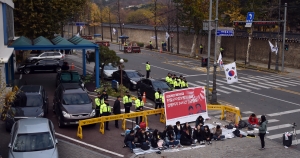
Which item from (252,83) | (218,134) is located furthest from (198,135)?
(252,83)

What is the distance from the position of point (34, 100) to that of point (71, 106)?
6.29 feet

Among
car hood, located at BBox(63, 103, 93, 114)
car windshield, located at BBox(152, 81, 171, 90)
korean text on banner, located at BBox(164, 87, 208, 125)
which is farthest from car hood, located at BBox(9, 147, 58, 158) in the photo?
car windshield, located at BBox(152, 81, 171, 90)

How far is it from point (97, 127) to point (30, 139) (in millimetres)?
5215

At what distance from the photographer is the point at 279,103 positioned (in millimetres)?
25438

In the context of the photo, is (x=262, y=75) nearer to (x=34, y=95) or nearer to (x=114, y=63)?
(x=114, y=63)

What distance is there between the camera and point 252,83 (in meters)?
32.9

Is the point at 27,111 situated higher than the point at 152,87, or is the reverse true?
the point at 152,87

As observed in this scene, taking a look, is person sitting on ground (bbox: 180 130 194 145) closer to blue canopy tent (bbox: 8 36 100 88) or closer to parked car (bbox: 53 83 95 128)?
parked car (bbox: 53 83 95 128)

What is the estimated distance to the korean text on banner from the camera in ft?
63.3

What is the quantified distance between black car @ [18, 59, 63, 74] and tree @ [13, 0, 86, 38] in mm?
2440

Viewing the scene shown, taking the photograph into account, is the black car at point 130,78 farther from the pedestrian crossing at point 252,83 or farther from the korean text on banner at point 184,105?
the korean text on banner at point 184,105

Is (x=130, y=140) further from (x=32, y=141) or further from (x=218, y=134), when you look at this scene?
(x=218, y=134)

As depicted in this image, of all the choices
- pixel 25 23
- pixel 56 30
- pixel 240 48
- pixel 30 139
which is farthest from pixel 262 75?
pixel 30 139

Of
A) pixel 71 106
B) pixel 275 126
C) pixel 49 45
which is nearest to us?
pixel 71 106
